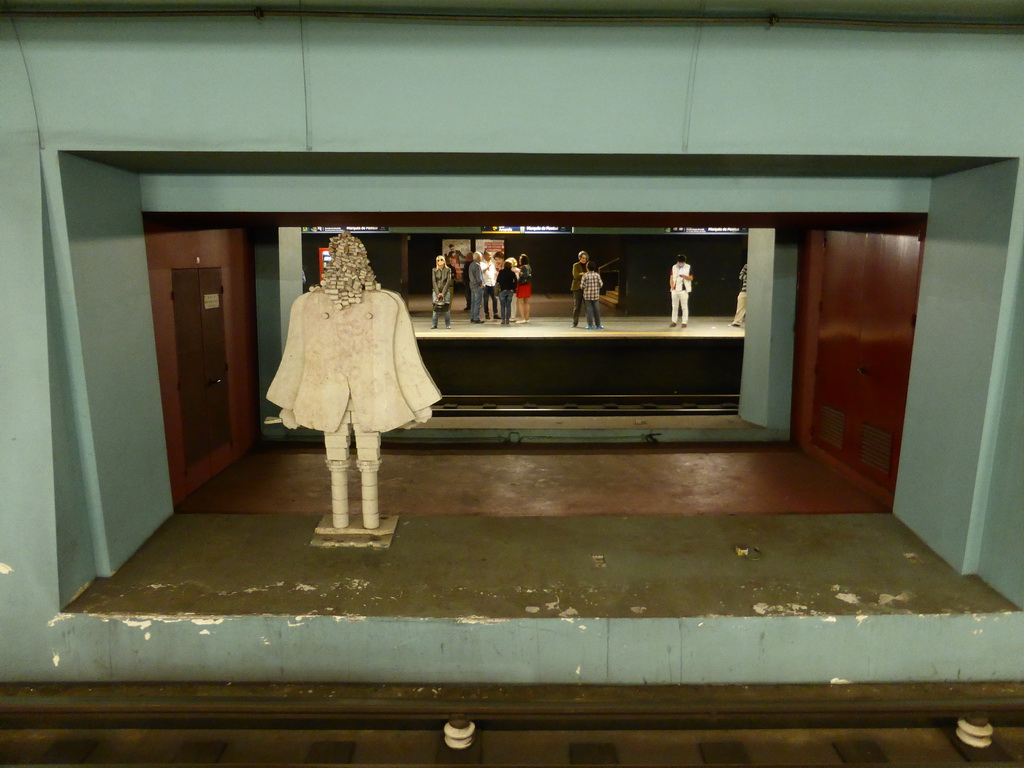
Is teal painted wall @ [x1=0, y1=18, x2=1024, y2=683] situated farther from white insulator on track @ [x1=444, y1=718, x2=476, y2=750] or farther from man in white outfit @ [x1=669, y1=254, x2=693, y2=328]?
man in white outfit @ [x1=669, y1=254, x2=693, y2=328]

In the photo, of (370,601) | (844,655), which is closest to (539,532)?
(370,601)

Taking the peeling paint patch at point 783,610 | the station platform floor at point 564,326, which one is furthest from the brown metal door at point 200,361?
the station platform floor at point 564,326

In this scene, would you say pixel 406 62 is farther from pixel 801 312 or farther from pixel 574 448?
pixel 801 312

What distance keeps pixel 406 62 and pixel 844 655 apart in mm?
4348

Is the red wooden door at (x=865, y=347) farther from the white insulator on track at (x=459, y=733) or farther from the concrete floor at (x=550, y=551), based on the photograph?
the white insulator on track at (x=459, y=733)

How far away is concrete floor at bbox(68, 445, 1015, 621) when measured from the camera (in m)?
4.20

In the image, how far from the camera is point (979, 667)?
4.14m

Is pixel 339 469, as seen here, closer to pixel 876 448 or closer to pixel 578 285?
pixel 876 448

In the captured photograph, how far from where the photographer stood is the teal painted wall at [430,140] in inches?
159

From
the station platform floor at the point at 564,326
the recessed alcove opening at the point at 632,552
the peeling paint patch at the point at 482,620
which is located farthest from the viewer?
the station platform floor at the point at 564,326

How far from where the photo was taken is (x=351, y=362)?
15.3ft

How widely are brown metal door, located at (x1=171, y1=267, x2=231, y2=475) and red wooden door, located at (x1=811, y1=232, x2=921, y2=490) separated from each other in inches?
236

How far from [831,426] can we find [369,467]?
15.6 ft

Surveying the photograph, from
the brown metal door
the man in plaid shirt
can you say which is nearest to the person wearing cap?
the man in plaid shirt
